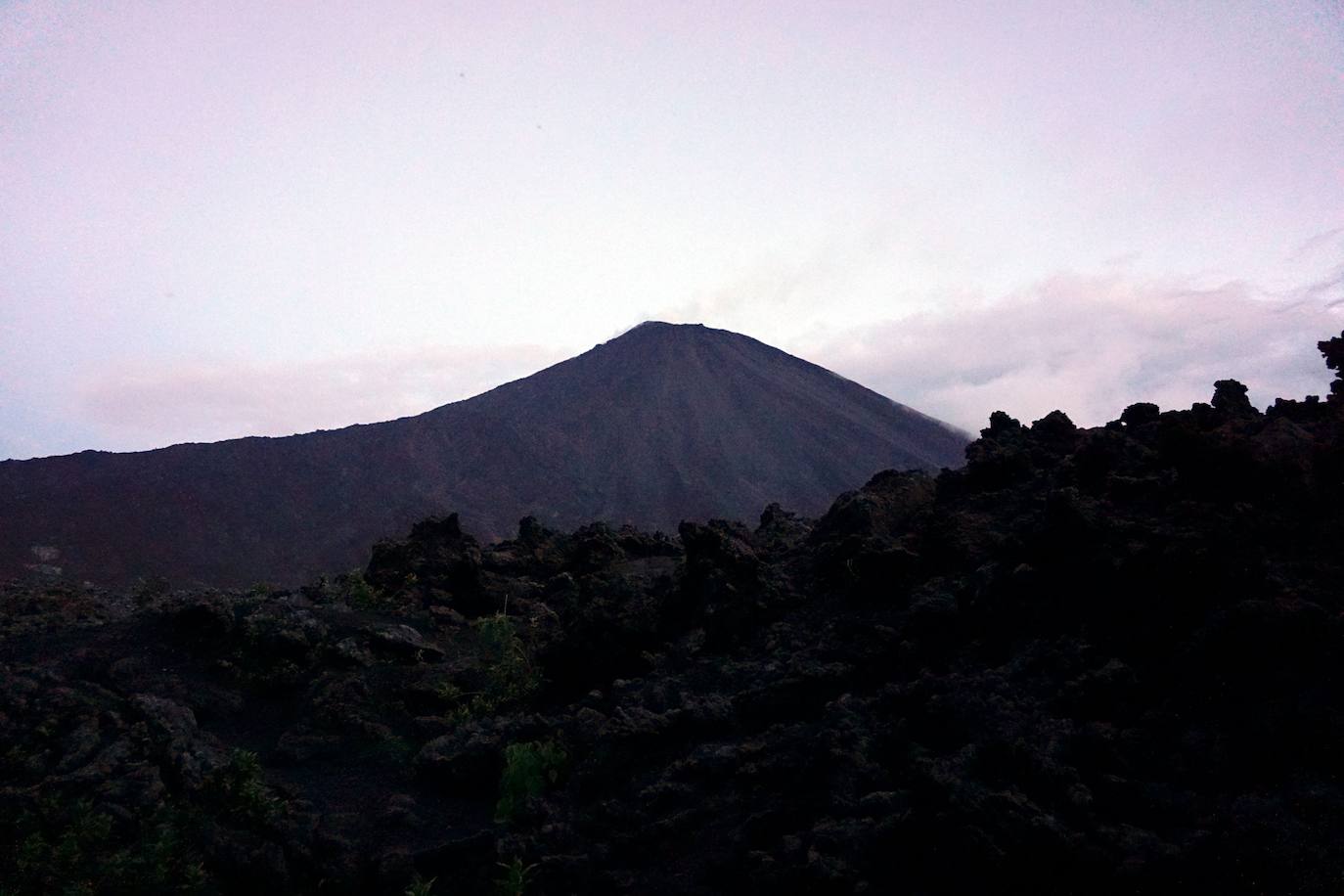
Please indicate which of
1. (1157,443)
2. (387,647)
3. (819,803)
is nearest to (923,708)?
(819,803)

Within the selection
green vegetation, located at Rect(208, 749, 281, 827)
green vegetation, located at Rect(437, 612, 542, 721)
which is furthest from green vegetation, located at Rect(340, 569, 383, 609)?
green vegetation, located at Rect(208, 749, 281, 827)

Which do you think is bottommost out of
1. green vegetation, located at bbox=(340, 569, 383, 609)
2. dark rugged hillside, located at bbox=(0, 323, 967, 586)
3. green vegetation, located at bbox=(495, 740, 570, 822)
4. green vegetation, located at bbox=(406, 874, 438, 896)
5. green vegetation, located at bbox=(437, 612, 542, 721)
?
green vegetation, located at bbox=(406, 874, 438, 896)

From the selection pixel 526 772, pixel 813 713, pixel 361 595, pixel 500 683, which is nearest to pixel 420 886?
pixel 526 772

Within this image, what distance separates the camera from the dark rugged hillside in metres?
39.6

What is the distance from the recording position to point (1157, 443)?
407 inches

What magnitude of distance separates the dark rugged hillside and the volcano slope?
95.8 feet

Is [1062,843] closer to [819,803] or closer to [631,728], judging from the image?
[819,803]

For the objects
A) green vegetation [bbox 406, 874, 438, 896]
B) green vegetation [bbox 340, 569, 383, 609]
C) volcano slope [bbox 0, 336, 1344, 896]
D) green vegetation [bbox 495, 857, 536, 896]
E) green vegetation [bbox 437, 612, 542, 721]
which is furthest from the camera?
green vegetation [bbox 340, 569, 383, 609]

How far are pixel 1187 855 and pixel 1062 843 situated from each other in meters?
0.63

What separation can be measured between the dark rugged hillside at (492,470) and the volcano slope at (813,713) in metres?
29.2

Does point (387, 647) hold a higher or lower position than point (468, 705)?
higher

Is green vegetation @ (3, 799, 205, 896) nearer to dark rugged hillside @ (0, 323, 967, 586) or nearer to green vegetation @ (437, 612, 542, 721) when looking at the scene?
green vegetation @ (437, 612, 542, 721)

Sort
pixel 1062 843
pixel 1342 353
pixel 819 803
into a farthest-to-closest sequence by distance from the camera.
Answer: pixel 1342 353
pixel 819 803
pixel 1062 843

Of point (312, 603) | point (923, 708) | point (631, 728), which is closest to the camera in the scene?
point (923, 708)
